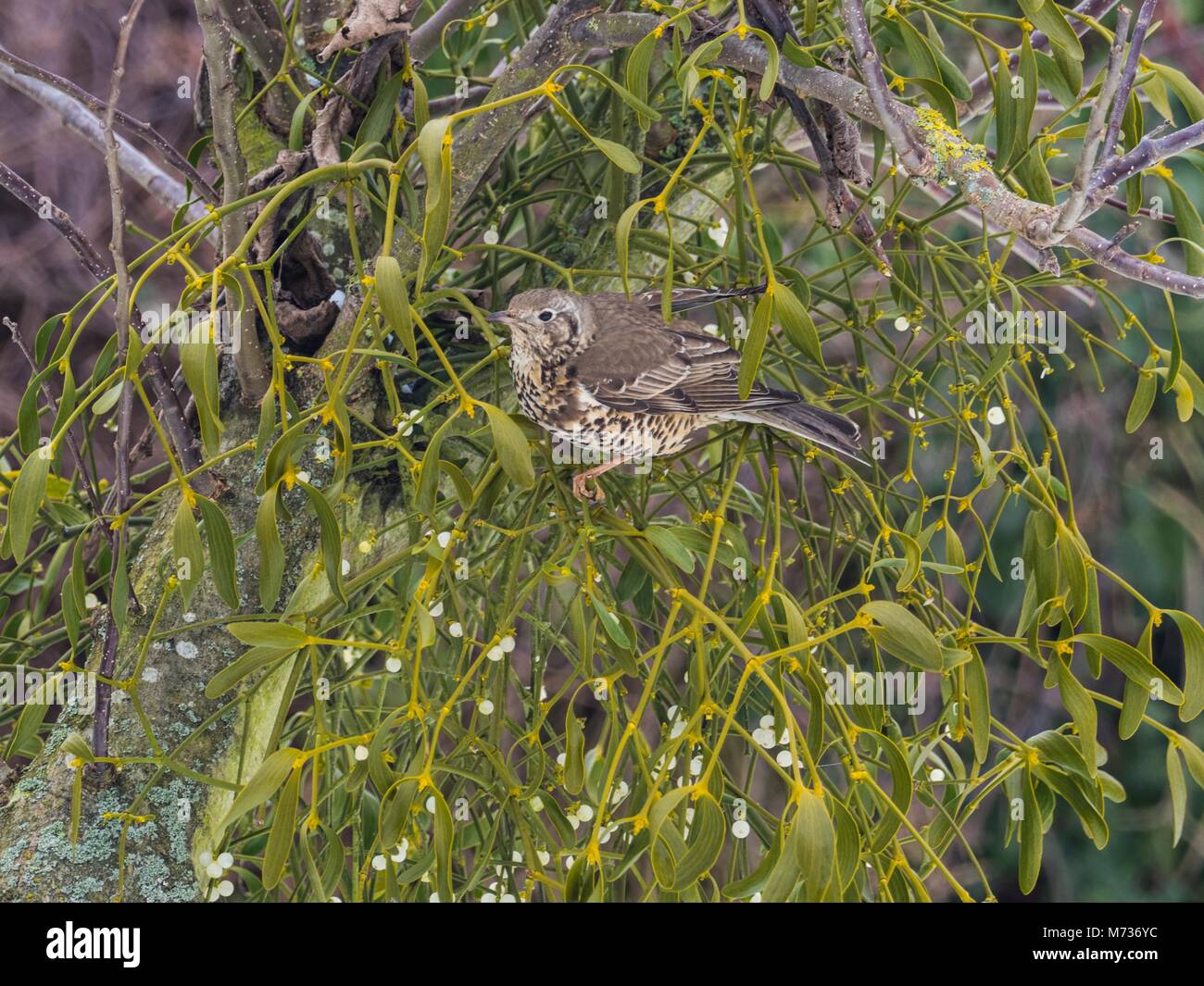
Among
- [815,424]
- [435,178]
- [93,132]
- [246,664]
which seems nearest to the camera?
[435,178]

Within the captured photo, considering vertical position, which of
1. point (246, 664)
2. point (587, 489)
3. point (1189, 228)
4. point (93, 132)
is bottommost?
point (246, 664)

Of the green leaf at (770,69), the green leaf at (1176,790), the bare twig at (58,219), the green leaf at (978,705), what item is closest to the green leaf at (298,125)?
the bare twig at (58,219)

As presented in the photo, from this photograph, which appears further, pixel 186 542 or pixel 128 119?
pixel 128 119

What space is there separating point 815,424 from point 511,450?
8.4 inches

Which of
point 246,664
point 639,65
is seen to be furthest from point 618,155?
point 246,664

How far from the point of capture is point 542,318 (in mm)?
697

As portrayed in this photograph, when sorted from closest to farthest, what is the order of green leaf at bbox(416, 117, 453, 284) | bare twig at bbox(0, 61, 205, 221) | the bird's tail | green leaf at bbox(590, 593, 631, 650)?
green leaf at bbox(416, 117, 453, 284), green leaf at bbox(590, 593, 631, 650), the bird's tail, bare twig at bbox(0, 61, 205, 221)

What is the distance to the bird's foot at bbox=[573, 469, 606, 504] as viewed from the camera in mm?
673

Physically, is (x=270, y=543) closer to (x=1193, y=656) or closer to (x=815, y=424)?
(x=815, y=424)

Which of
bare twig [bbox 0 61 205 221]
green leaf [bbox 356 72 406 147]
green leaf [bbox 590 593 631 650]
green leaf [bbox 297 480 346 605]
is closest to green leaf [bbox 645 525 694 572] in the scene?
green leaf [bbox 590 593 631 650]

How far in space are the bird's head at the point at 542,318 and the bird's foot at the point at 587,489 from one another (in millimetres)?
80

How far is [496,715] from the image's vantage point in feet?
2.03

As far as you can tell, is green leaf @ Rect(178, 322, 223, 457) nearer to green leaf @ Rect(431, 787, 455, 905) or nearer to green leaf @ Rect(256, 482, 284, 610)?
green leaf @ Rect(256, 482, 284, 610)

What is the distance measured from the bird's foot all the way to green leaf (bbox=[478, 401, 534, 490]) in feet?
0.46
